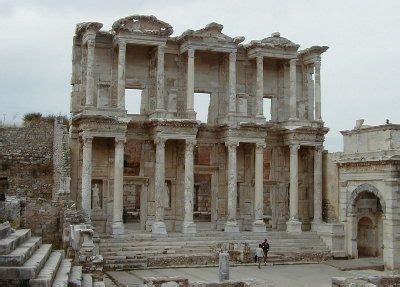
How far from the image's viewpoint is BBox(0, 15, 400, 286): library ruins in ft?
86.7

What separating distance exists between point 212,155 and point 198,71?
4311 millimetres

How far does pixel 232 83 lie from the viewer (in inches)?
1145

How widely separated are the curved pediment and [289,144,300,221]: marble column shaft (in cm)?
848

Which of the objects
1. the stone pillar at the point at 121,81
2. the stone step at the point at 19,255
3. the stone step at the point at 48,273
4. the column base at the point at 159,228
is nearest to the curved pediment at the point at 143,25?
the stone pillar at the point at 121,81

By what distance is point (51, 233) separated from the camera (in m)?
23.5

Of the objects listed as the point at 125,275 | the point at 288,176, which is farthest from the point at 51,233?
the point at 288,176

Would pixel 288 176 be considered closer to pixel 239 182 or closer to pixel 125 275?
pixel 239 182

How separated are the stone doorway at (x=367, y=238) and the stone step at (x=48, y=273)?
661 inches

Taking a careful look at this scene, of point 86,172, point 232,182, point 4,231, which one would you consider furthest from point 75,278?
point 232,182

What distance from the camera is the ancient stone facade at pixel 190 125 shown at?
2741 cm

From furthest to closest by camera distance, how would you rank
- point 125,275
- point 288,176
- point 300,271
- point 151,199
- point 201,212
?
point 201,212
point 288,176
point 151,199
point 300,271
point 125,275

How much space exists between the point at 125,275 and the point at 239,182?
9754 mm

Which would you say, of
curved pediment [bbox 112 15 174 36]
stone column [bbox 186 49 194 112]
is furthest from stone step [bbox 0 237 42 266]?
curved pediment [bbox 112 15 174 36]

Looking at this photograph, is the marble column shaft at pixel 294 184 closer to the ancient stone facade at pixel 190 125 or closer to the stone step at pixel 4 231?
the ancient stone facade at pixel 190 125
